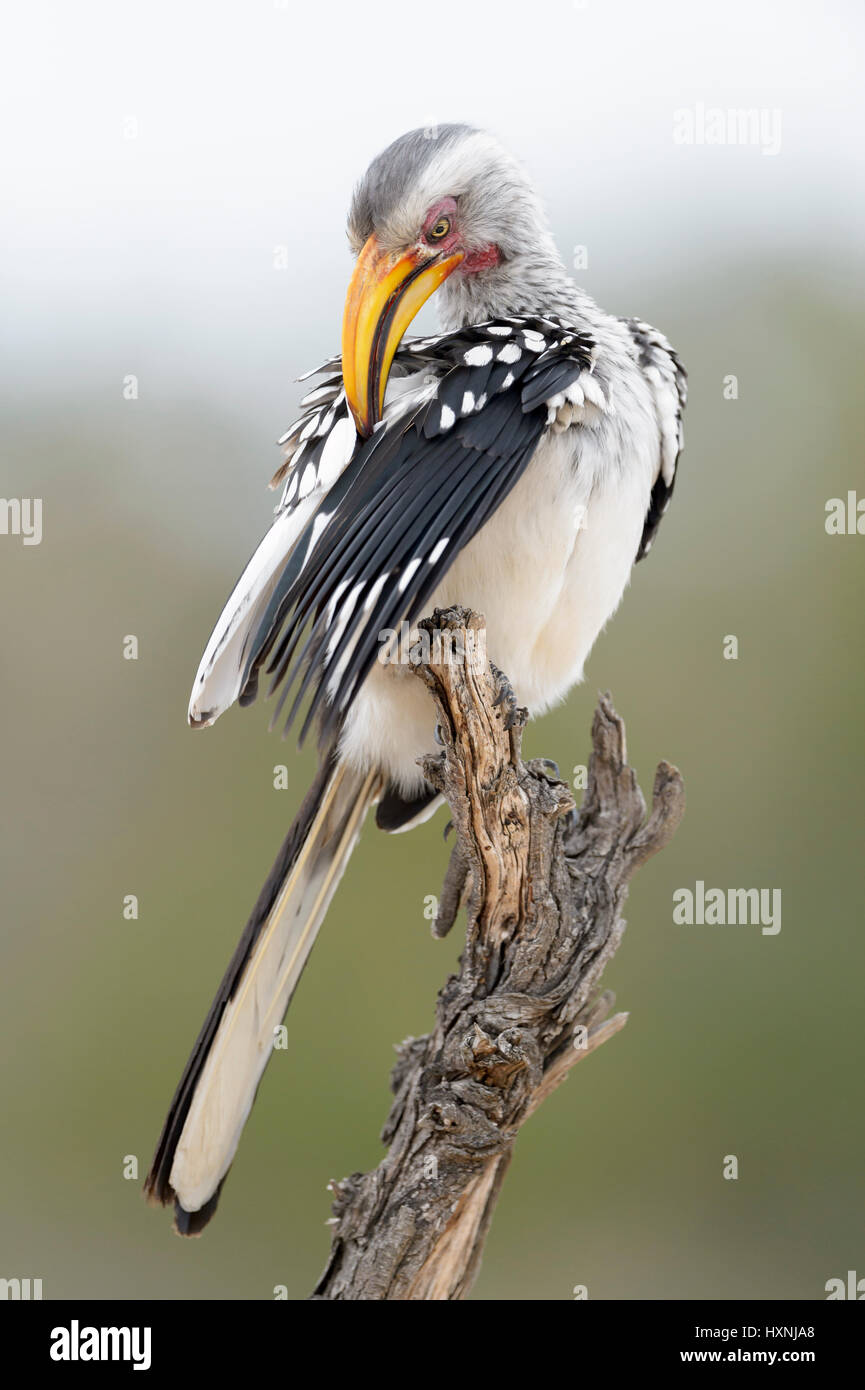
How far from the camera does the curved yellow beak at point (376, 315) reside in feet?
5.51

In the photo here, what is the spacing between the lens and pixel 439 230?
5.98ft

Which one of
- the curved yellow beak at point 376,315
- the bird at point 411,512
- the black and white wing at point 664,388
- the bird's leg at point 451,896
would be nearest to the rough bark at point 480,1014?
the bird at point 411,512

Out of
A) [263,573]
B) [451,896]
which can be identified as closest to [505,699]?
[263,573]

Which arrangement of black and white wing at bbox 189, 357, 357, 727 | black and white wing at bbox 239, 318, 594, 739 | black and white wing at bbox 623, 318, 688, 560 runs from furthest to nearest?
black and white wing at bbox 623, 318, 688, 560
black and white wing at bbox 189, 357, 357, 727
black and white wing at bbox 239, 318, 594, 739

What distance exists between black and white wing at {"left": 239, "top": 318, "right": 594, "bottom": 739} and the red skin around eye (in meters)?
0.20

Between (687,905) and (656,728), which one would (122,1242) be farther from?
(656,728)

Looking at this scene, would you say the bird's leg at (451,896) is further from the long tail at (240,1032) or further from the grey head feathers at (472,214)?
the grey head feathers at (472,214)

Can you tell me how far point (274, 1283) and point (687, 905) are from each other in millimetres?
1758

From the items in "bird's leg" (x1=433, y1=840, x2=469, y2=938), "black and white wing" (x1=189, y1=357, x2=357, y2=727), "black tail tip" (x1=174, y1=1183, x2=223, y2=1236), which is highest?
"black and white wing" (x1=189, y1=357, x2=357, y2=727)

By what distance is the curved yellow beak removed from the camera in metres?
1.68

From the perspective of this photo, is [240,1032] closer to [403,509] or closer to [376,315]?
[403,509]

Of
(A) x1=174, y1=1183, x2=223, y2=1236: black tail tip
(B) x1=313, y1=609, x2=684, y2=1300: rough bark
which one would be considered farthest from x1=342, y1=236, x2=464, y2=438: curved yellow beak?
(A) x1=174, y1=1183, x2=223, y2=1236: black tail tip

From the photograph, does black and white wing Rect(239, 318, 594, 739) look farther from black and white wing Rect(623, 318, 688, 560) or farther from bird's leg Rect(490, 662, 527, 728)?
black and white wing Rect(623, 318, 688, 560)
